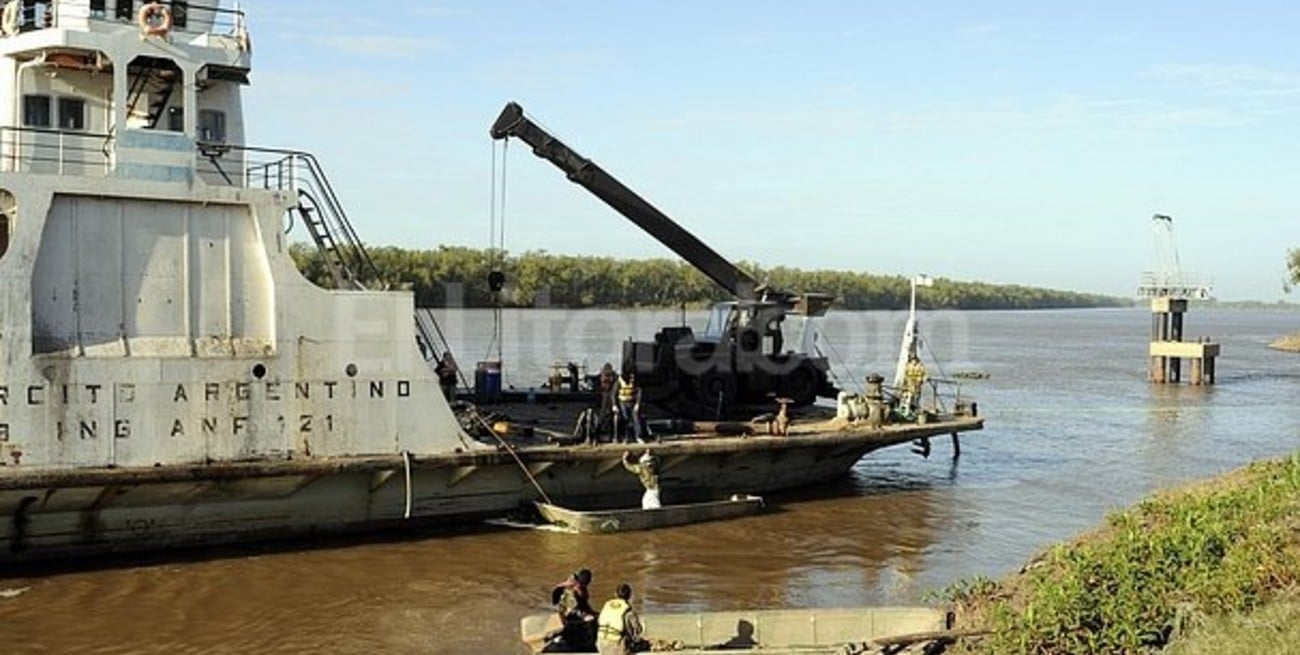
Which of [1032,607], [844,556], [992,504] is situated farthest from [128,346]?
[992,504]

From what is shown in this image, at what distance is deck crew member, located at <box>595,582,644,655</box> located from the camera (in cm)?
1043

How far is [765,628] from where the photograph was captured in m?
11.6

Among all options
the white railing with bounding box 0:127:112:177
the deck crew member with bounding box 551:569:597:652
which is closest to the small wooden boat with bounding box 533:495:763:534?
the deck crew member with bounding box 551:569:597:652

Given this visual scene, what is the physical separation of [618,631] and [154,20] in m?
9.90

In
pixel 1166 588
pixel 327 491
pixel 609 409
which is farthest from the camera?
pixel 609 409

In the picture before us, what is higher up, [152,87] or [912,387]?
[152,87]

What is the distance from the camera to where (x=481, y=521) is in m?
17.6

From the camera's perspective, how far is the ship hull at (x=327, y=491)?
47.4 feet

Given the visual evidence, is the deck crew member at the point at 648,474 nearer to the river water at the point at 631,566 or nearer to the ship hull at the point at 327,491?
the ship hull at the point at 327,491

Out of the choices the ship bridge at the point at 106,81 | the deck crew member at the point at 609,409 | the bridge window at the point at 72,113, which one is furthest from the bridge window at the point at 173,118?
the deck crew member at the point at 609,409

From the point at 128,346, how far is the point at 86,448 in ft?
4.22

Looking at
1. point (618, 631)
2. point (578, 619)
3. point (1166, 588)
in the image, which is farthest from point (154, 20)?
point (1166, 588)

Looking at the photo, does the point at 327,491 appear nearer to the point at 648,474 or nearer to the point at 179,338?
the point at 179,338

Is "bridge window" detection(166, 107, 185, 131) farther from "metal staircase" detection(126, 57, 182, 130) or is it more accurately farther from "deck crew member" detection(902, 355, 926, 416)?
"deck crew member" detection(902, 355, 926, 416)
